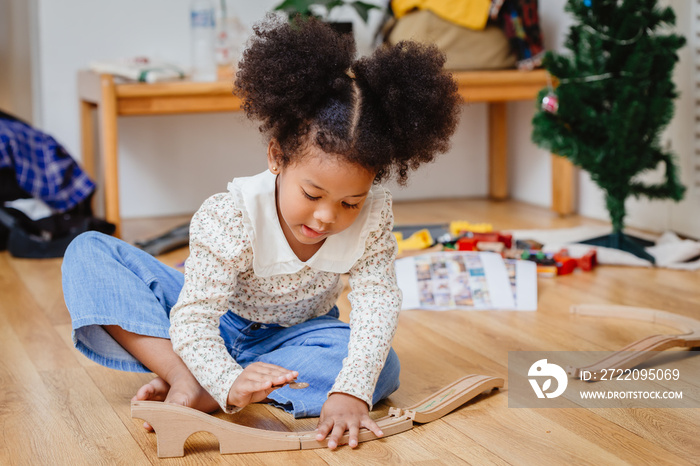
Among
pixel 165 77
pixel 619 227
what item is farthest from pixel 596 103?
pixel 165 77

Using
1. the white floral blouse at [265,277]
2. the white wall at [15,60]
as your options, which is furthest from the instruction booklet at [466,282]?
the white wall at [15,60]

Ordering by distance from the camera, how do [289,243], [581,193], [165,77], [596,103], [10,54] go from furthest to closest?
[10,54], [581,193], [165,77], [596,103], [289,243]

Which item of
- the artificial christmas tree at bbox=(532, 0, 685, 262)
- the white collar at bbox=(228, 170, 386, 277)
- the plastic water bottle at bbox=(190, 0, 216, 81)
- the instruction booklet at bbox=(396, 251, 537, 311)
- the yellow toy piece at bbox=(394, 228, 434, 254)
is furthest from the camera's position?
the plastic water bottle at bbox=(190, 0, 216, 81)

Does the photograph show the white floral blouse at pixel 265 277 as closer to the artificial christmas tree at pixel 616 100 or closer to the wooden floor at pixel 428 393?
the wooden floor at pixel 428 393

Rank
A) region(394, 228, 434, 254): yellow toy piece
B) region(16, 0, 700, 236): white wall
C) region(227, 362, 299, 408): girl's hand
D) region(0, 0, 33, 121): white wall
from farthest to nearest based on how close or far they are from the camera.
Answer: region(0, 0, 33, 121): white wall, region(16, 0, 700, 236): white wall, region(394, 228, 434, 254): yellow toy piece, region(227, 362, 299, 408): girl's hand

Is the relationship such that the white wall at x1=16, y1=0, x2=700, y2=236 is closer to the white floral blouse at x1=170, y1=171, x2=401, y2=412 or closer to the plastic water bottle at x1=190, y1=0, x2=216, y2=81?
the plastic water bottle at x1=190, y1=0, x2=216, y2=81

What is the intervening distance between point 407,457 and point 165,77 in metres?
1.77

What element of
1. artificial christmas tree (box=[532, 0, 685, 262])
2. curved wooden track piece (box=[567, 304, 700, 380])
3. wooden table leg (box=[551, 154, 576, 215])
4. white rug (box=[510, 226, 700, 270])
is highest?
artificial christmas tree (box=[532, 0, 685, 262])

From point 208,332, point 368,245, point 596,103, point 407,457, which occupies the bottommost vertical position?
point 407,457

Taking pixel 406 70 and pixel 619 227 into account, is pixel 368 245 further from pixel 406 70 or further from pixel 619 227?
pixel 619 227

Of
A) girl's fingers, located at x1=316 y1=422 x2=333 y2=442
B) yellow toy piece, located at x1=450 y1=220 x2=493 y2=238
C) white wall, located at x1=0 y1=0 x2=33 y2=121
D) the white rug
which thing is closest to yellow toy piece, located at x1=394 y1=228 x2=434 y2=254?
yellow toy piece, located at x1=450 y1=220 x2=493 y2=238

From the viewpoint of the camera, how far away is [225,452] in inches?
42.1

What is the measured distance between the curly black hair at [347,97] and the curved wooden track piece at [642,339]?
514mm

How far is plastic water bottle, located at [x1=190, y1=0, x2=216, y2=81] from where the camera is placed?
2.79 meters
